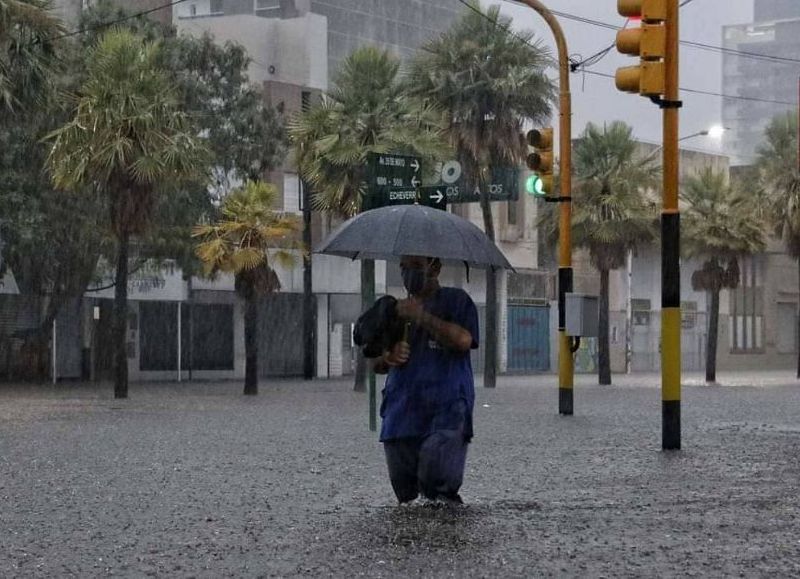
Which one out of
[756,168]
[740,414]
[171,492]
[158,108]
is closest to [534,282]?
[756,168]

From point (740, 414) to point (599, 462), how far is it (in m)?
11.7

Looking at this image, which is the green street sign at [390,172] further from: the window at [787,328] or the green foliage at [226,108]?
the window at [787,328]

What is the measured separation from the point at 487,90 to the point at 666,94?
2546 cm

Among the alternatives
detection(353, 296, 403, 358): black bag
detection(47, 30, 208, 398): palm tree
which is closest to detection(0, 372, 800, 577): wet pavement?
detection(353, 296, 403, 358): black bag

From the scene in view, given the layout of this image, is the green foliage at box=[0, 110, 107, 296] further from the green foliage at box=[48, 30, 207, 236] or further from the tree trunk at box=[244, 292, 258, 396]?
the green foliage at box=[48, 30, 207, 236]

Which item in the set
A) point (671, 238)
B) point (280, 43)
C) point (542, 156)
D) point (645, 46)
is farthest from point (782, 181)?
point (645, 46)

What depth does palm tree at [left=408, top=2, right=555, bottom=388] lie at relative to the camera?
42.2 metres

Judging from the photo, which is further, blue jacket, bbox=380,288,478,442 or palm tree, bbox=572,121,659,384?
palm tree, bbox=572,121,659,384

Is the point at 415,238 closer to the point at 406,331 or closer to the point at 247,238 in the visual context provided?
the point at 406,331

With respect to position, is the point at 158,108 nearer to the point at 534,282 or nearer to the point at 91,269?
the point at 91,269

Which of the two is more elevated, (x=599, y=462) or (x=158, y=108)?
(x=158, y=108)

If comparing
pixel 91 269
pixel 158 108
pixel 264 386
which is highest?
pixel 158 108

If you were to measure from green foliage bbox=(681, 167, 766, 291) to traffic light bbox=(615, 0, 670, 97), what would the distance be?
34765 millimetres

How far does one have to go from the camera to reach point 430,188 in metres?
21.3
